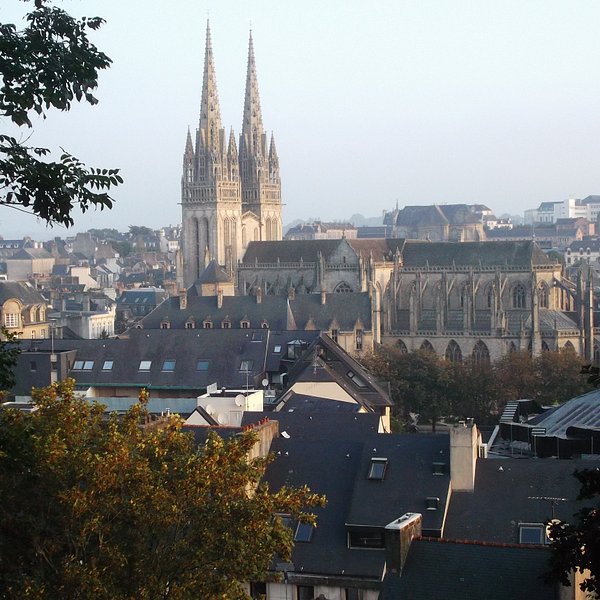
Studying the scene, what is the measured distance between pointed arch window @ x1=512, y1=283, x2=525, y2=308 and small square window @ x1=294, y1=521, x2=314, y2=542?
269 ft

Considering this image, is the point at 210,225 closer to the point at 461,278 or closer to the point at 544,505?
the point at 461,278

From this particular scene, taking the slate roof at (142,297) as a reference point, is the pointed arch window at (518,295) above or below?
above

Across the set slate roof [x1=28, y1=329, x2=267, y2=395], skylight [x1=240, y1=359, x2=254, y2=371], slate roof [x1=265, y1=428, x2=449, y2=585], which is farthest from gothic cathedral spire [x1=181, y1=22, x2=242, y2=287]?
slate roof [x1=265, y1=428, x2=449, y2=585]

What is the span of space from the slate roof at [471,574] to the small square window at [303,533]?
606cm

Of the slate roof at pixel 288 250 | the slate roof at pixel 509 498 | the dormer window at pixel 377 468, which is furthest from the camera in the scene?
the slate roof at pixel 288 250

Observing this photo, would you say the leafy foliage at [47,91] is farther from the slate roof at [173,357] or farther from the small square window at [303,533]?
the slate roof at [173,357]

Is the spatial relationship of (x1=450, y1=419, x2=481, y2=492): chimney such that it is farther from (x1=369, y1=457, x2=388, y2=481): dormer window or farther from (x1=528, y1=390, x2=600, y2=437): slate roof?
(x1=528, y1=390, x2=600, y2=437): slate roof

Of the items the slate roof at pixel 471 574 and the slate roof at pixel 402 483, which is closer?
the slate roof at pixel 471 574

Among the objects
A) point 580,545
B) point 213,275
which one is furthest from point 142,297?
point 580,545

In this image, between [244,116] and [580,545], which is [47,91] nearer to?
[580,545]

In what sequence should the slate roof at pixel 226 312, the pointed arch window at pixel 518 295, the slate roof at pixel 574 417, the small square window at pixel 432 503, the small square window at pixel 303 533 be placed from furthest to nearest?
the pointed arch window at pixel 518 295, the slate roof at pixel 226 312, the slate roof at pixel 574 417, the small square window at pixel 432 503, the small square window at pixel 303 533

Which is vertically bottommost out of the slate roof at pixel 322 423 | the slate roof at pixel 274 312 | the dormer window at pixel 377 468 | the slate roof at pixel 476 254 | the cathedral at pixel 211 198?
the slate roof at pixel 322 423

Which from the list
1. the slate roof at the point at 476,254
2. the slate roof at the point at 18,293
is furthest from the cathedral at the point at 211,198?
the slate roof at the point at 18,293

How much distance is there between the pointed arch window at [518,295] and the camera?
112 m
